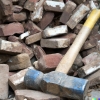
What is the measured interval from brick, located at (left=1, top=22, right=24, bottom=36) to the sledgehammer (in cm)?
67

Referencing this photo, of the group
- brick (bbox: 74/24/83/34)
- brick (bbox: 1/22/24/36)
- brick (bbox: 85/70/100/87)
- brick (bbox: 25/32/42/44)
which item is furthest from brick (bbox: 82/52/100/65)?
brick (bbox: 1/22/24/36)

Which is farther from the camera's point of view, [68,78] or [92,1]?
[92,1]

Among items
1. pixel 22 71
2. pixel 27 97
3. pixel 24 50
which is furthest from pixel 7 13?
pixel 27 97

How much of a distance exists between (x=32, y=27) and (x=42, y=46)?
0.87 feet

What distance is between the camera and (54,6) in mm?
3203

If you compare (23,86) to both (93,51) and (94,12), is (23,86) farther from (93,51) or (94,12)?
(94,12)

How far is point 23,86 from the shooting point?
267 centimetres

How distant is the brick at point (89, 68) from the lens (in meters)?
2.78

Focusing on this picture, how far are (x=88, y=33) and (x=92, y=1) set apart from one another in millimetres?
652

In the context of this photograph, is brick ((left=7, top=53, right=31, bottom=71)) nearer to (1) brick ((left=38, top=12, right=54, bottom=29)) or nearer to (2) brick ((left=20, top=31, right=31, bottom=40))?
(2) brick ((left=20, top=31, right=31, bottom=40))

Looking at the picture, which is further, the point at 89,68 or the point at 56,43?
the point at 56,43

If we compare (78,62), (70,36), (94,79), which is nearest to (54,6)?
(70,36)

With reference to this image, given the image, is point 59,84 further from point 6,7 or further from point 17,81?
point 6,7

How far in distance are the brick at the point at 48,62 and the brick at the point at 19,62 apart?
14cm
